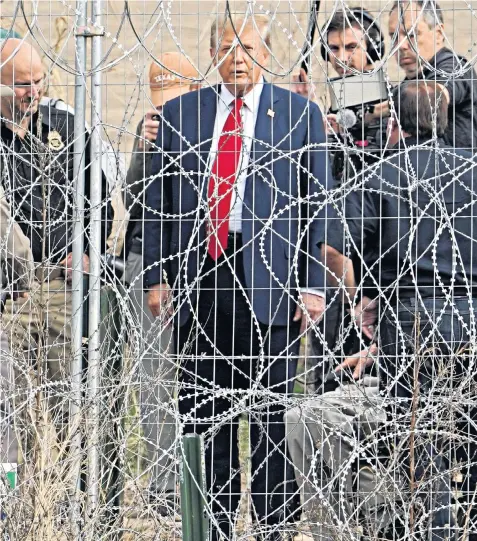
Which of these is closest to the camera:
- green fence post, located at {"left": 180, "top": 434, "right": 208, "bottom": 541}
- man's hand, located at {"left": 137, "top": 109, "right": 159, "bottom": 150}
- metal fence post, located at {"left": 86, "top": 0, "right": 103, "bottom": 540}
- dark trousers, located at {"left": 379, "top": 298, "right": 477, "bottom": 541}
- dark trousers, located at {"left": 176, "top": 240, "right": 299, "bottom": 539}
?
green fence post, located at {"left": 180, "top": 434, "right": 208, "bottom": 541}

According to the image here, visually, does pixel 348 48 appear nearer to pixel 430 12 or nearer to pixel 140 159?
pixel 430 12

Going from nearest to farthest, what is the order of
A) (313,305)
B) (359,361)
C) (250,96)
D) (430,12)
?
(359,361)
(313,305)
(430,12)
(250,96)

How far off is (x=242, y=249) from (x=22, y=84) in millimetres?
1432

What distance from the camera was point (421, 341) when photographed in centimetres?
Result: 595

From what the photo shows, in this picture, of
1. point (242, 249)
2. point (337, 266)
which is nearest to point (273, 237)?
point (242, 249)

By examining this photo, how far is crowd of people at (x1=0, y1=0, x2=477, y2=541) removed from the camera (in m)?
6.07

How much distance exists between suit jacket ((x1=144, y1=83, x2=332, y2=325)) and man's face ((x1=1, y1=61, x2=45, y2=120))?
68cm

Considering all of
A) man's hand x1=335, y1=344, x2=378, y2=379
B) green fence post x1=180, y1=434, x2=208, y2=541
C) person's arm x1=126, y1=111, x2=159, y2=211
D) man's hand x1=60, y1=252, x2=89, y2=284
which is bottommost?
green fence post x1=180, y1=434, x2=208, y2=541

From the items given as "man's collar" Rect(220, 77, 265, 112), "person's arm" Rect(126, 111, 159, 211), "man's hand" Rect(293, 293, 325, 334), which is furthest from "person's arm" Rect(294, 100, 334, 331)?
"person's arm" Rect(126, 111, 159, 211)

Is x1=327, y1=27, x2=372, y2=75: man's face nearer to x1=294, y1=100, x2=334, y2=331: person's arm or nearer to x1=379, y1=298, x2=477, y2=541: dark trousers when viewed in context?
x1=294, y1=100, x2=334, y2=331: person's arm

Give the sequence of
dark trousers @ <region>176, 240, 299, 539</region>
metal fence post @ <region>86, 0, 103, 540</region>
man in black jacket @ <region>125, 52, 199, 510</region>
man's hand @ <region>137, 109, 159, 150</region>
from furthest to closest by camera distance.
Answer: man's hand @ <region>137, 109, 159, 150</region> → dark trousers @ <region>176, 240, 299, 539</region> → metal fence post @ <region>86, 0, 103, 540</region> → man in black jacket @ <region>125, 52, 199, 510</region>

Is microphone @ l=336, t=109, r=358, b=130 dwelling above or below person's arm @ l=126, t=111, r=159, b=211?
above

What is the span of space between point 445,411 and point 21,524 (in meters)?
1.93

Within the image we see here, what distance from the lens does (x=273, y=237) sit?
6.29 metres
